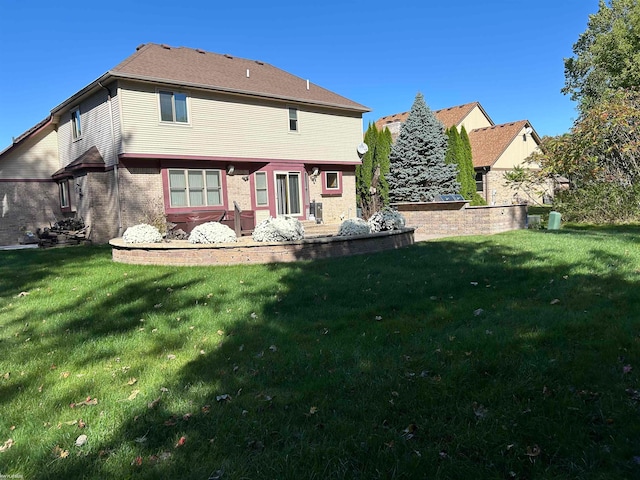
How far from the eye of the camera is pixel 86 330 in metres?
5.09

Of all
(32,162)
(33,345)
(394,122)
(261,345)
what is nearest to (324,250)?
(261,345)

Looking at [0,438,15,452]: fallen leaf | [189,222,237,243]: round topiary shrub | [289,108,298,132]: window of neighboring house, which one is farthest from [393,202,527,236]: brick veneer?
[0,438,15,452]: fallen leaf

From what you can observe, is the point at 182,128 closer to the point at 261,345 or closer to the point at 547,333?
the point at 261,345

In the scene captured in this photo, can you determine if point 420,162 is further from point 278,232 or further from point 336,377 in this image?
point 336,377

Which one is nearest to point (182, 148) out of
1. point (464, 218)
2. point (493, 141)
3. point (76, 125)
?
point (76, 125)

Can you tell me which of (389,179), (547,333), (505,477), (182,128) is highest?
(182,128)

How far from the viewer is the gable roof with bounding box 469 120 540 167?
28094 mm

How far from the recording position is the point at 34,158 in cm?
1805

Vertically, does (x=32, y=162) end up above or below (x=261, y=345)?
above

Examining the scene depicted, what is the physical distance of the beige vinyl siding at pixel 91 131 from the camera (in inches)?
591

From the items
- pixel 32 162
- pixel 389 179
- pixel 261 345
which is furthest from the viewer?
pixel 389 179

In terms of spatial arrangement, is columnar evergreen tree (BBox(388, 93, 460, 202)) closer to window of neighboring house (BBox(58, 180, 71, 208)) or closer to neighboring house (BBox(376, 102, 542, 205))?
neighboring house (BBox(376, 102, 542, 205))

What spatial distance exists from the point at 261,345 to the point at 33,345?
2.49 m

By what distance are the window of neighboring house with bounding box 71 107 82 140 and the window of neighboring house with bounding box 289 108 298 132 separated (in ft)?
26.4
